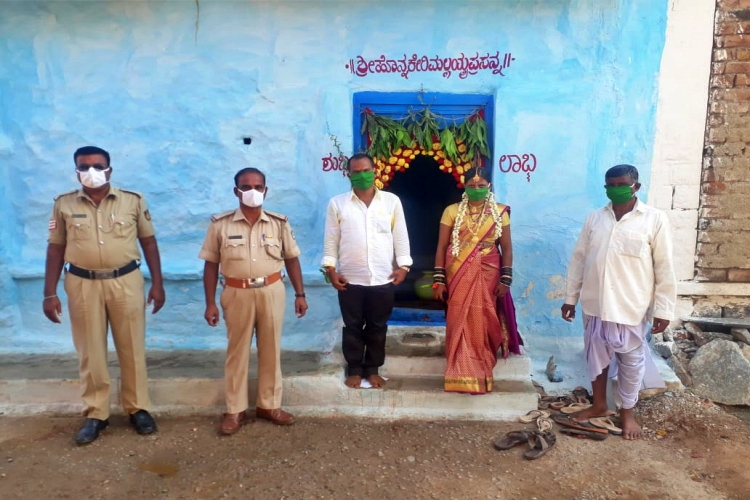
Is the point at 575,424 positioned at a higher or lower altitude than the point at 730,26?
lower

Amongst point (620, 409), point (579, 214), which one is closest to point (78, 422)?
point (620, 409)

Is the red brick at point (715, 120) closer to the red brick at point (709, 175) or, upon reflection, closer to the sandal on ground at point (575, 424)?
the red brick at point (709, 175)

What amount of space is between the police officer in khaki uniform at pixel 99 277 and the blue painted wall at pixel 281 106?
1.19 meters

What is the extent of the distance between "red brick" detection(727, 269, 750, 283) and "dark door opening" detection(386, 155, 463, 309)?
113 inches

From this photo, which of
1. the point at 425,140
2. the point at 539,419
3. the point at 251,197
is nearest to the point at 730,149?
the point at 425,140

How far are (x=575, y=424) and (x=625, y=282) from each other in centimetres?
102

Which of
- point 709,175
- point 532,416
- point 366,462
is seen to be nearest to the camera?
point 366,462

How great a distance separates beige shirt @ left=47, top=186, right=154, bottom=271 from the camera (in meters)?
3.47

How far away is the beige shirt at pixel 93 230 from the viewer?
3.47m

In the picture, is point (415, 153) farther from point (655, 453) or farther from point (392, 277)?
point (655, 453)

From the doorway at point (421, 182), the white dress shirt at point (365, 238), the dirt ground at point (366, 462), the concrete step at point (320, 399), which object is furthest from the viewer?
the doorway at point (421, 182)

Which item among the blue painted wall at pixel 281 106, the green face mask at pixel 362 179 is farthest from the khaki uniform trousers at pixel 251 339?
the blue painted wall at pixel 281 106

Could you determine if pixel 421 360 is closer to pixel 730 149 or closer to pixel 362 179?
pixel 362 179

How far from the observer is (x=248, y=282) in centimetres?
359
